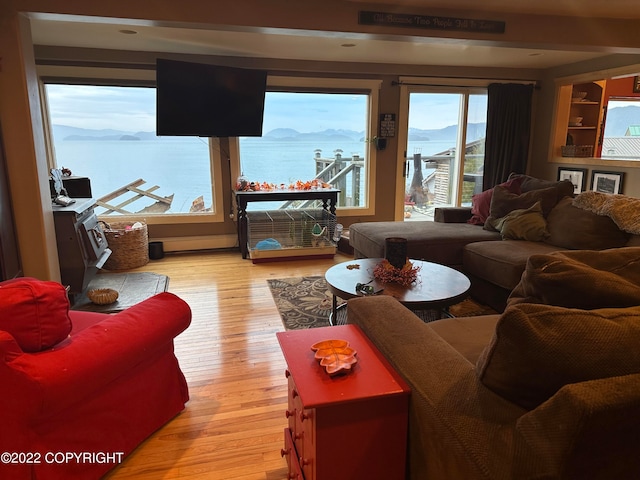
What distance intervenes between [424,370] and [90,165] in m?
4.76

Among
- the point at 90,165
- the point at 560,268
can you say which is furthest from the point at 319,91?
the point at 560,268

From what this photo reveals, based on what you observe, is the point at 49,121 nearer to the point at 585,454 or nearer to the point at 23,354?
the point at 23,354

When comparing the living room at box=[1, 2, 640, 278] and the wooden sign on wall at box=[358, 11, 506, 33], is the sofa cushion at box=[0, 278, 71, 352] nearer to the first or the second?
the living room at box=[1, 2, 640, 278]

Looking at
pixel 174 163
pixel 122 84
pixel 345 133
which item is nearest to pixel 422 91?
pixel 345 133

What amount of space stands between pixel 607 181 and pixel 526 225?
199cm

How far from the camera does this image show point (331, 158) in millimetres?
5480

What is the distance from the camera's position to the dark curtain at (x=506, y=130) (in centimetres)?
550

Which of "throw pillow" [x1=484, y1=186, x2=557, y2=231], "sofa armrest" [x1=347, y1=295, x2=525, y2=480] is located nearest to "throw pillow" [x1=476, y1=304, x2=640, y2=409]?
"sofa armrest" [x1=347, y1=295, x2=525, y2=480]

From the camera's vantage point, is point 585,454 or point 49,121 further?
point 49,121

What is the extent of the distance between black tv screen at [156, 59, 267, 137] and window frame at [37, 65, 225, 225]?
36 cm

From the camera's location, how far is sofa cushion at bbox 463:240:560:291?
302 cm

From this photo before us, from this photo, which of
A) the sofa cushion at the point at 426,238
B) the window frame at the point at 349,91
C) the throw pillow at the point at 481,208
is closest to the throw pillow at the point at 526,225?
the sofa cushion at the point at 426,238

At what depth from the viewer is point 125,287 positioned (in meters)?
3.88

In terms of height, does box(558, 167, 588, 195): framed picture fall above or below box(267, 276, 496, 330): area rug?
above
